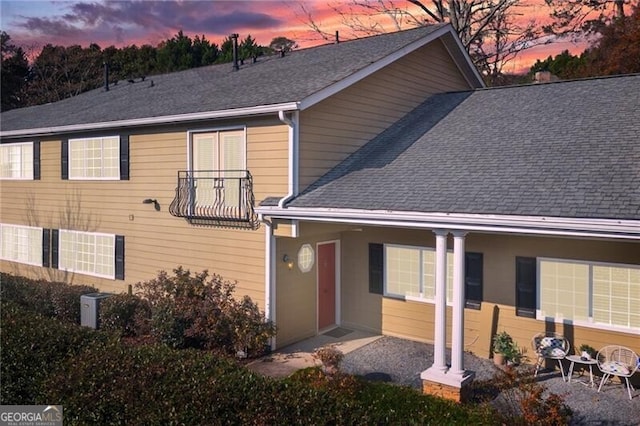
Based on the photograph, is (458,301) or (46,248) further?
(46,248)

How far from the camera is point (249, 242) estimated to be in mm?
12055

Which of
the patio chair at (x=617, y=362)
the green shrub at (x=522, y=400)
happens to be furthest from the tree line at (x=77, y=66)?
the green shrub at (x=522, y=400)

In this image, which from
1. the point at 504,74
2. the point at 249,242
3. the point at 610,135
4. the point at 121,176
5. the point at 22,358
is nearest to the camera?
the point at 22,358

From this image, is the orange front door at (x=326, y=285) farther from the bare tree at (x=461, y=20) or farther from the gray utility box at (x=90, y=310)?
the bare tree at (x=461, y=20)

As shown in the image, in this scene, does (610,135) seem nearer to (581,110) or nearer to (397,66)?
(581,110)

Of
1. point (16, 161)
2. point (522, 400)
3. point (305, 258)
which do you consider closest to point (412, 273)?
point (305, 258)

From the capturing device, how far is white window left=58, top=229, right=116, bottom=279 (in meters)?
15.6

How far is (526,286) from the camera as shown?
10727 millimetres

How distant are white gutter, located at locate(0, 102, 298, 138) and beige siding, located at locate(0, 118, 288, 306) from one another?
1.41 ft

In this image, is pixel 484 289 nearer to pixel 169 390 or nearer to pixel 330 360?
pixel 330 360

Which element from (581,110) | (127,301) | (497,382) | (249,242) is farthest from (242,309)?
(581,110)

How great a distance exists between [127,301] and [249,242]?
3.18 meters

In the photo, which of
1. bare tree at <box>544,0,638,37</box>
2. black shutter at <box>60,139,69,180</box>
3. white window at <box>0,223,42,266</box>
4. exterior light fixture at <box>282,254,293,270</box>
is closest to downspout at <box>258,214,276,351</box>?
exterior light fixture at <box>282,254,293,270</box>

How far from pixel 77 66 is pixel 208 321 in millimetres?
38275
